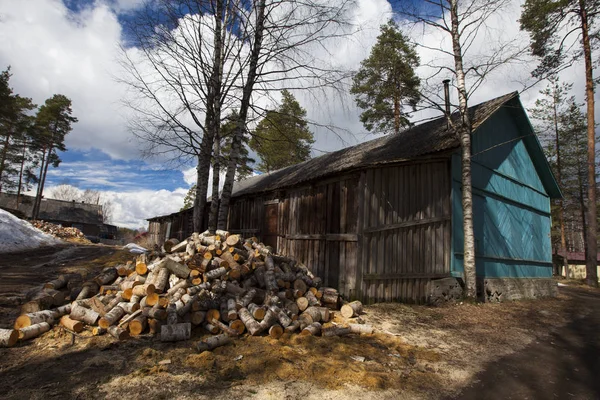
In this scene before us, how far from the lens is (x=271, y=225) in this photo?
1281cm

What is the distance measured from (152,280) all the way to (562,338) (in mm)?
8071

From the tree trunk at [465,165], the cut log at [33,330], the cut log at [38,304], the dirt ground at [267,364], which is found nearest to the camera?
the dirt ground at [267,364]

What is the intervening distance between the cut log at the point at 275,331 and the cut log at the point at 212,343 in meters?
0.71

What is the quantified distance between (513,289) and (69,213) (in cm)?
5717

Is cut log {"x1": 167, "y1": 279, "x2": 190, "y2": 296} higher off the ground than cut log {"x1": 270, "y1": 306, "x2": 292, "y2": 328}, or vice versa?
cut log {"x1": 167, "y1": 279, "x2": 190, "y2": 296}

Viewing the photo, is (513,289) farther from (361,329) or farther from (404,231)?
(361,329)

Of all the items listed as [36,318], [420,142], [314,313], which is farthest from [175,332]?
[420,142]

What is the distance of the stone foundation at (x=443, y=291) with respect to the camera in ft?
26.5

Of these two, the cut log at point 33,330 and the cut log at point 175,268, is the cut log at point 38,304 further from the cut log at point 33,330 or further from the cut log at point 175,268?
the cut log at point 175,268

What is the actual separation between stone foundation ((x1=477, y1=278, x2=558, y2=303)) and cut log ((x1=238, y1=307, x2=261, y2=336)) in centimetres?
663

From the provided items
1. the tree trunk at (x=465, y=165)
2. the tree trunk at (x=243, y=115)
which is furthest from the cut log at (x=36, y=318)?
the tree trunk at (x=465, y=165)

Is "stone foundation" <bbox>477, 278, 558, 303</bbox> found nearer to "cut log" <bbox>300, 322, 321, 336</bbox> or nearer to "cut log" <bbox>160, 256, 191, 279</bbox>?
"cut log" <bbox>300, 322, 321, 336</bbox>

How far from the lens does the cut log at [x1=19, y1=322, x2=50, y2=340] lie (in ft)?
15.6

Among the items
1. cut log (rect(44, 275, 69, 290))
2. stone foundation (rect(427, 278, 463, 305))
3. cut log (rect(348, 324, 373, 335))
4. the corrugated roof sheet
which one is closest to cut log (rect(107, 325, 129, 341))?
cut log (rect(44, 275, 69, 290))
